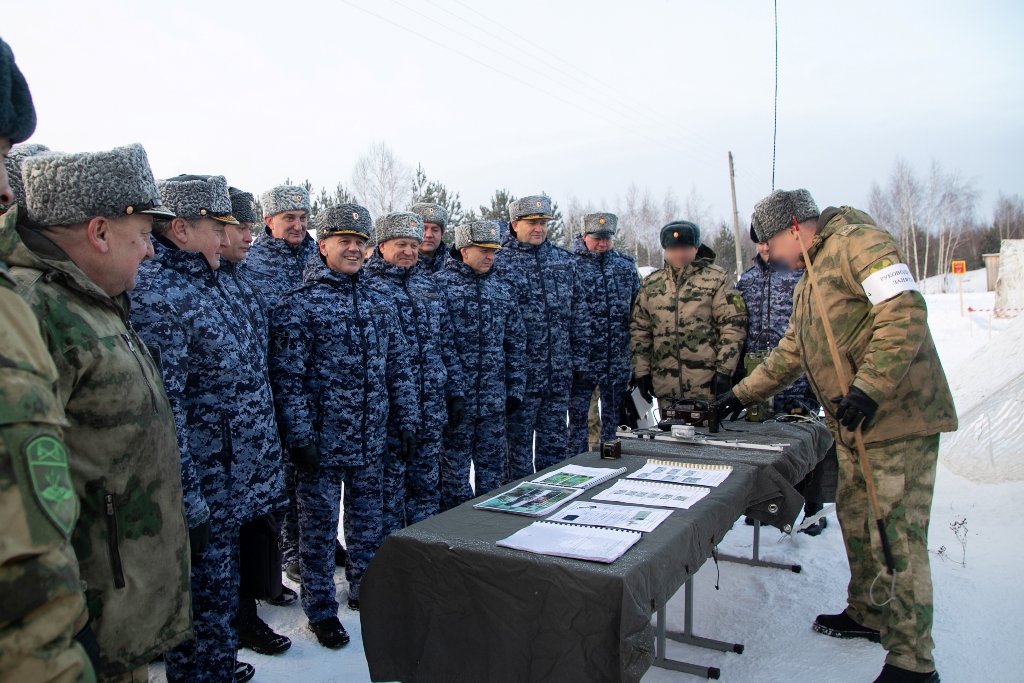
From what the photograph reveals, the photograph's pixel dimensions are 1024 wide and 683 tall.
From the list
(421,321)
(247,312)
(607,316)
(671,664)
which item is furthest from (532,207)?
(671,664)

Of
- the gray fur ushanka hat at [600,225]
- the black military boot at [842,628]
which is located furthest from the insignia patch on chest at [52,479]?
the gray fur ushanka hat at [600,225]

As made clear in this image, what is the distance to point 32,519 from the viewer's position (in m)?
0.94

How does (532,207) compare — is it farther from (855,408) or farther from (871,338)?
(855,408)

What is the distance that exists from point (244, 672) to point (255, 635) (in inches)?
11.3

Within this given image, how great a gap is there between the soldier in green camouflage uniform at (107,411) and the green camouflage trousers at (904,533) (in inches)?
102

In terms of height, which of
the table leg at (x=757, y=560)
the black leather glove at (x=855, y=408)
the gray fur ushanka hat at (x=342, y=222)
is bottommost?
the table leg at (x=757, y=560)

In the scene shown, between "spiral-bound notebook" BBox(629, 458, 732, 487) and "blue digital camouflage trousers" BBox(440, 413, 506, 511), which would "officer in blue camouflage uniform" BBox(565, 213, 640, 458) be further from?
"spiral-bound notebook" BBox(629, 458, 732, 487)

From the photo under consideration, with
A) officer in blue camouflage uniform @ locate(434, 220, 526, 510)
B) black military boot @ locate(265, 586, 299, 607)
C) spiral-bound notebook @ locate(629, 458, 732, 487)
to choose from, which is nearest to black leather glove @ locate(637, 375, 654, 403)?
officer in blue camouflage uniform @ locate(434, 220, 526, 510)

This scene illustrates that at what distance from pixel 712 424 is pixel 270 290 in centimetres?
263

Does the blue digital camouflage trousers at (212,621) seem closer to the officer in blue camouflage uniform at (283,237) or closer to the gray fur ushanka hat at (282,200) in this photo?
the officer in blue camouflage uniform at (283,237)

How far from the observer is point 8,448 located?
3.01 feet

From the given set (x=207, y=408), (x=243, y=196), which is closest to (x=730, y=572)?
(x=207, y=408)

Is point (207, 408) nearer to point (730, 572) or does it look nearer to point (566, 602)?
point (566, 602)

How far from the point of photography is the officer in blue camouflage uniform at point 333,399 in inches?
129
